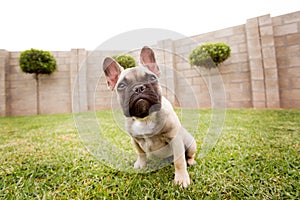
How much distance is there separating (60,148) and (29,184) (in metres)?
1.14

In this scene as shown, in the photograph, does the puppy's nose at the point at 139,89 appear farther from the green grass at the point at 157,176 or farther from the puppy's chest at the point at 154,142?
the green grass at the point at 157,176

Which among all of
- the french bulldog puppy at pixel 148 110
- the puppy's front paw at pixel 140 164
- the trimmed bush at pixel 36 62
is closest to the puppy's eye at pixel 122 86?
the french bulldog puppy at pixel 148 110

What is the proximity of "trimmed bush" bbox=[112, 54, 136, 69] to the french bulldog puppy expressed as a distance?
0.07m

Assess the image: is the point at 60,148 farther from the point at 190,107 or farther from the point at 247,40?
the point at 247,40

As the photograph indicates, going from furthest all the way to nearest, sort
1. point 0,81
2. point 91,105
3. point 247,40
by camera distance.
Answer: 1. point 0,81
2. point 247,40
3. point 91,105

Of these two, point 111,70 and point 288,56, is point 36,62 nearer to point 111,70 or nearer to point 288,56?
point 111,70

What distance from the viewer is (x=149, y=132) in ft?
4.67

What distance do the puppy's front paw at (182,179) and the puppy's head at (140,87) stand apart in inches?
20.7

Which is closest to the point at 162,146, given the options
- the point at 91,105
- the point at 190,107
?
the point at 190,107

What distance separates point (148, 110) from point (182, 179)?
1.92 feet

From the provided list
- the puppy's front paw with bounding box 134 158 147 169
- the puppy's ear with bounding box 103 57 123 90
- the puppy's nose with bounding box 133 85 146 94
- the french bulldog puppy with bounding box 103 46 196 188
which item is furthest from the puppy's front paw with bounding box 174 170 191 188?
the puppy's ear with bounding box 103 57 123 90

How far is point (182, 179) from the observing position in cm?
141

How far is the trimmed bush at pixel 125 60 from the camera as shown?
1.48m

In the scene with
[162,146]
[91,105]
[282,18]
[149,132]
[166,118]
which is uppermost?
[282,18]
